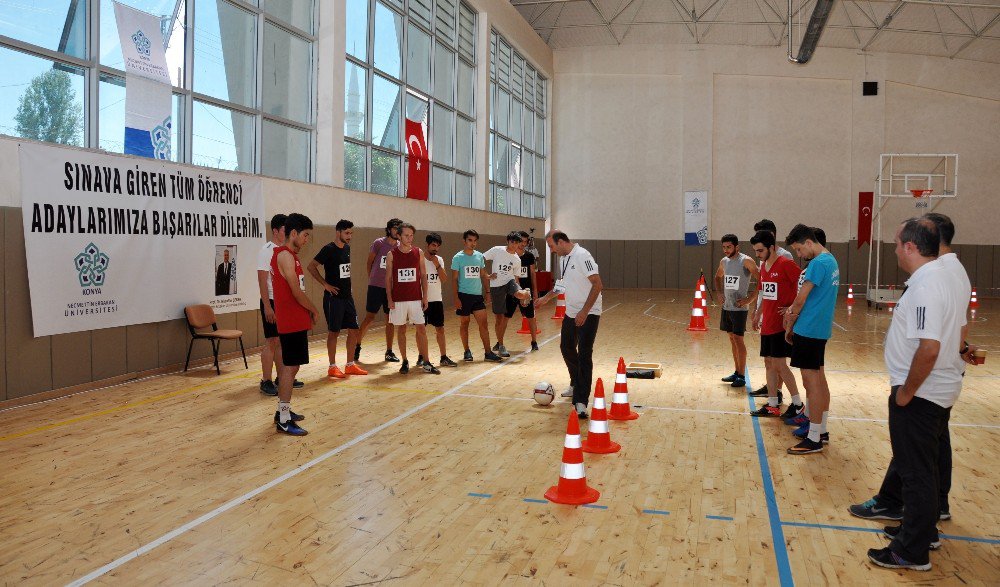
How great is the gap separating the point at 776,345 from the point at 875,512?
91.3 inches

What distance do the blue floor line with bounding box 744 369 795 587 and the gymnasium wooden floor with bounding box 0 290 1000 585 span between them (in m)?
0.02

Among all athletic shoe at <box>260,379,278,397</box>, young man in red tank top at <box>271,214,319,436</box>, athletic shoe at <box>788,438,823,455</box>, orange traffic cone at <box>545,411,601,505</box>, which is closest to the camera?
orange traffic cone at <box>545,411,601,505</box>

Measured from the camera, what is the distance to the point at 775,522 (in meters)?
4.16

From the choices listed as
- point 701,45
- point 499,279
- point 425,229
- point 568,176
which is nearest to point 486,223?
point 425,229

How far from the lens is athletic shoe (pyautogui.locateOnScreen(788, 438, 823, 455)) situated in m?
5.56

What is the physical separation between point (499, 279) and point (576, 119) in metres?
17.9

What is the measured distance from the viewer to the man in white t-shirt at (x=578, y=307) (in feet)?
21.3

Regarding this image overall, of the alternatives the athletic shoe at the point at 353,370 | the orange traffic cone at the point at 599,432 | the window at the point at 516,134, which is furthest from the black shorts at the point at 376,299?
the window at the point at 516,134

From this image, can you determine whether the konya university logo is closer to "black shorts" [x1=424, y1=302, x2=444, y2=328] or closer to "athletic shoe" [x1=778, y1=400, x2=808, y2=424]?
"black shorts" [x1=424, y1=302, x2=444, y2=328]

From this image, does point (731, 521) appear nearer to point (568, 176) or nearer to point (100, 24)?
point (100, 24)

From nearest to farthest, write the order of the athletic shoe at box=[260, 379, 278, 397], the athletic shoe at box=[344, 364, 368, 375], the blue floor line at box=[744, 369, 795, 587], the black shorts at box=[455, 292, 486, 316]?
1. the blue floor line at box=[744, 369, 795, 587]
2. the athletic shoe at box=[260, 379, 278, 397]
3. the athletic shoe at box=[344, 364, 368, 375]
4. the black shorts at box=[455, 292, 486, 316]

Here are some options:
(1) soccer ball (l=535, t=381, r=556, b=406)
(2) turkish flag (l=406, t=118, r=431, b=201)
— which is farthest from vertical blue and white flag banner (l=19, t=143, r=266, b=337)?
(2) turkish flag (l=406, t=118, r=431, b=201)

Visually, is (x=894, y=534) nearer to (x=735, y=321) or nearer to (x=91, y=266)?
(x=735, y=321)

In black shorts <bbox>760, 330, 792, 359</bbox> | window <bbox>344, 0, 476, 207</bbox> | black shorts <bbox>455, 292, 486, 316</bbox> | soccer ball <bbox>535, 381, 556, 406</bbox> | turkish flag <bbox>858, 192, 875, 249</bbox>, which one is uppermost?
window <bbox>344, 0, 476, 207</bbox>
